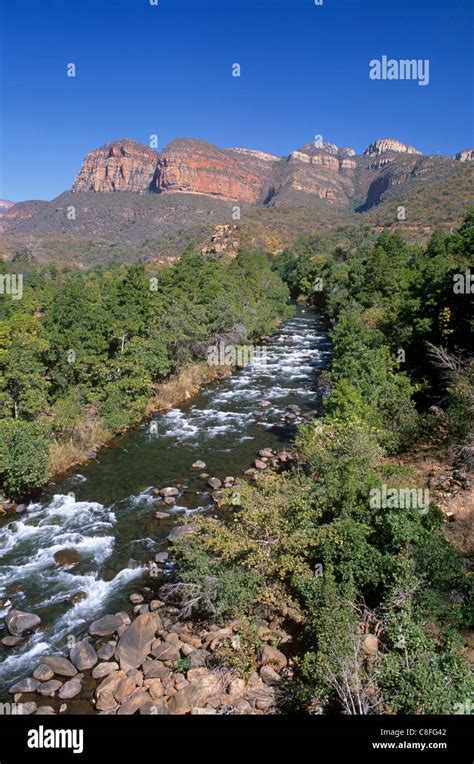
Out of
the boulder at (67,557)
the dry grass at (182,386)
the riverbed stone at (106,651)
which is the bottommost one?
the riverbed stone at (106,651)

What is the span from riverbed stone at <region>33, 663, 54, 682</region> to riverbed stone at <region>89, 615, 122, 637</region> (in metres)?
1.37

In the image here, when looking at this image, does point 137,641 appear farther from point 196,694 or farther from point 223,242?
point 223,242

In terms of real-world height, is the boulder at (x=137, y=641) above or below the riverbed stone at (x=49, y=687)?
above

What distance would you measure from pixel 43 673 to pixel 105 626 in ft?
5.97

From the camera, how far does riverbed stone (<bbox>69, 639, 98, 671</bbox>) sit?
10.8 m

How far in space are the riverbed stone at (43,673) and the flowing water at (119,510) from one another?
0.40m

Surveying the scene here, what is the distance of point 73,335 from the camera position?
23781mm

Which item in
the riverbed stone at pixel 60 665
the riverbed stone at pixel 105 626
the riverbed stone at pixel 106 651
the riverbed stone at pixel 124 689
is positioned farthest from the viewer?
the riverbed stone at pixel 105 626

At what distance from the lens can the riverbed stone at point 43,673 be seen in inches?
411

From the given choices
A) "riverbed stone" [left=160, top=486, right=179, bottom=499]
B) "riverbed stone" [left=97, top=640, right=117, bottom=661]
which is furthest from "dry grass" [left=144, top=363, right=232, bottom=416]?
"riverbed stone" [left=97, top=640, right=117, bottom=661]

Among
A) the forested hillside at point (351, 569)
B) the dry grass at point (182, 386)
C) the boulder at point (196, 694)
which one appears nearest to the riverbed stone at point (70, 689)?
the boulder at point (196, 694)

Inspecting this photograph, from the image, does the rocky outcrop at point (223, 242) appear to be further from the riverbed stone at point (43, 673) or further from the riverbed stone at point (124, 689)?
the riverbed stone at point (124, 689)

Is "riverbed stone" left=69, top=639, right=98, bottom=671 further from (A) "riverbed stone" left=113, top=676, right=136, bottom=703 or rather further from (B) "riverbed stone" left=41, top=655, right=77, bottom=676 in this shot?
(A) "riverbed stone" left=113, top=676, right=136, bottom=703

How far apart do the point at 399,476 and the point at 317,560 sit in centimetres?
392
